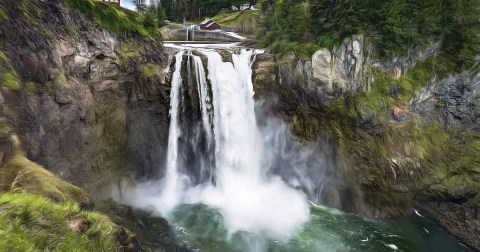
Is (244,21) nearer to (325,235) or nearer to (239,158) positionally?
(239,158)

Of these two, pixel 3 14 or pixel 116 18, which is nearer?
pixel 3 14

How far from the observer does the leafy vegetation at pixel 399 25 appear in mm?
20484

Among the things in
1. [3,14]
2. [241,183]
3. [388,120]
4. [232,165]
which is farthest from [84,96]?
[388,120]

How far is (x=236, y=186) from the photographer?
19766 millimetres

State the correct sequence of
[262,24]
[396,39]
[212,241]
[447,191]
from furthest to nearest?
1. [262,24]
2. [396,39]
3. [447,191]
4. [212,241]

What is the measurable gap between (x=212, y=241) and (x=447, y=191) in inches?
594

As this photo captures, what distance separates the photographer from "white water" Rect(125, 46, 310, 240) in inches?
708

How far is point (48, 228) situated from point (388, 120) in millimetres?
19924

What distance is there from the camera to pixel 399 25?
2053 cm

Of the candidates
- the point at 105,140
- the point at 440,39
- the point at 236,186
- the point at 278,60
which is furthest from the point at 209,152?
the point at 440,39

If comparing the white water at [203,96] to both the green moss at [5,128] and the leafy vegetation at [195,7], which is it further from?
the leafy vegetation at [195,7]

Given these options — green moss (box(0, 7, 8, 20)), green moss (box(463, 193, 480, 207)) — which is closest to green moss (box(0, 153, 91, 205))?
green moss (box(0, 7, 8, 20))

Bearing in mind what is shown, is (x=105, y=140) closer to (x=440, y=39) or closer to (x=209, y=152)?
(x=209, y=152)

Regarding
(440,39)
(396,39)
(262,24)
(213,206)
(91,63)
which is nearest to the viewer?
(91,63)
